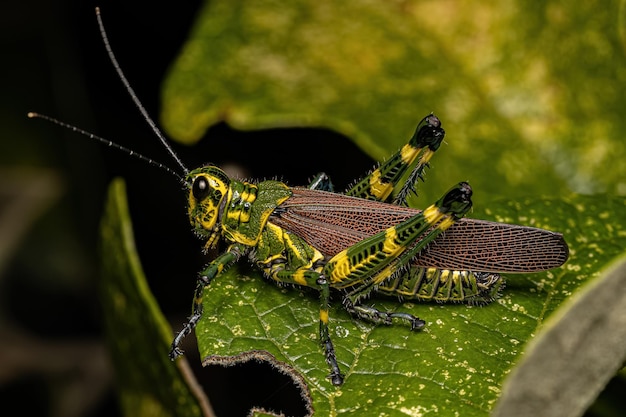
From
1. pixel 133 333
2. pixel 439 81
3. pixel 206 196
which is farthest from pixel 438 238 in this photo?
pixel 133 333

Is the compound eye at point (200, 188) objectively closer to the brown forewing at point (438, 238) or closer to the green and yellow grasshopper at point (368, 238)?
the green and yellow grasshopper at point (368, 238)

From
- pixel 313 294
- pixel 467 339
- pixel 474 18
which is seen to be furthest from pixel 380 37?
pixel 467 339

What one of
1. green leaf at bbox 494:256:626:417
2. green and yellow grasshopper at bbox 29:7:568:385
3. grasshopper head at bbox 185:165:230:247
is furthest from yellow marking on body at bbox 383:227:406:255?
green leaf at bbox 494:256:626:417

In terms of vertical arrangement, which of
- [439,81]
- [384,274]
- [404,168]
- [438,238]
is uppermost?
[439,81]

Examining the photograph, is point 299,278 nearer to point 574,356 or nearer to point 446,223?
point 446,223

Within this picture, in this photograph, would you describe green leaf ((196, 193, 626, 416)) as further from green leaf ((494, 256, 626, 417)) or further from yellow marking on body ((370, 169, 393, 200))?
green leaf ((494, 256, 626, 417))

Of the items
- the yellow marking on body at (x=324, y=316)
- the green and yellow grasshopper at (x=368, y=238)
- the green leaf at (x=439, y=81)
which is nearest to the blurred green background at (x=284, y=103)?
the green leaf at (x=439, y=81)

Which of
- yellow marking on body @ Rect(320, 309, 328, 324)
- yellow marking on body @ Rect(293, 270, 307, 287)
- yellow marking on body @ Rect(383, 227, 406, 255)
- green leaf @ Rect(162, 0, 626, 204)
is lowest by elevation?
Result: yellow marking on body @ Rect(320, 309, 328, 324)
